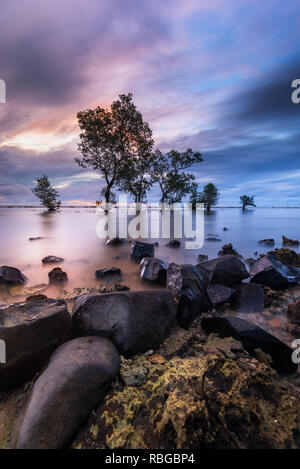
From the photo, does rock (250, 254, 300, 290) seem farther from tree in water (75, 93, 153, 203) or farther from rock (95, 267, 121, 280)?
tree in water (75, 93, 153, 203)

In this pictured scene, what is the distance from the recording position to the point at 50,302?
2410mm

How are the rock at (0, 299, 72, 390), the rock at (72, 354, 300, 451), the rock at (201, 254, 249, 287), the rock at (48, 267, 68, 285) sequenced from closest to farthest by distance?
the rock at (72, 354, 300, 451)
the rock at (0, 299, 72, 390)
the rock at (201, 254, 249, 287)
the rock at (48, 267, 68, 285)

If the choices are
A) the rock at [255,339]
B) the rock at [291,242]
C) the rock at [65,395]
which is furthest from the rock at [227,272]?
the rock at [291,242]

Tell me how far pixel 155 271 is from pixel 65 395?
10.8 ft

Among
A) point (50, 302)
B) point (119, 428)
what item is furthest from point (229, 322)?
point (50, 302)

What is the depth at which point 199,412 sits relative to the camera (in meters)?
1.45

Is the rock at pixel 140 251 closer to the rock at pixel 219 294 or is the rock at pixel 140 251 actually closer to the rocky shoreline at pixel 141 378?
the rock at pixel 219 294

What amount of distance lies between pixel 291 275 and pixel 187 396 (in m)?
4.82

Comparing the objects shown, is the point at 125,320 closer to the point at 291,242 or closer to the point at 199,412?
the point at 199,412

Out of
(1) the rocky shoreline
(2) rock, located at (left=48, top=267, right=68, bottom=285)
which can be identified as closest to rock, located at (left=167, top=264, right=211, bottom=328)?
(1) the rocky shoreline

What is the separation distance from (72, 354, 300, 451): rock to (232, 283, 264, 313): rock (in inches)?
72.2

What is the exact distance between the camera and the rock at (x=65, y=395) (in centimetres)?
134

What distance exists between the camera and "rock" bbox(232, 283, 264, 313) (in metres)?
3.71
